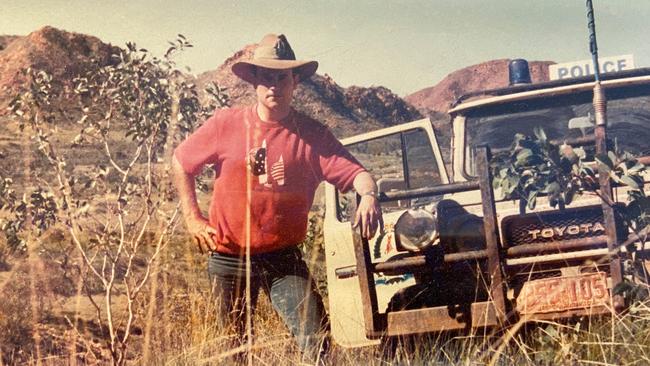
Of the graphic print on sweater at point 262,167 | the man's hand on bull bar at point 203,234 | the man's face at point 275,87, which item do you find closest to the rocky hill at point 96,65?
the man's face at point 275,87

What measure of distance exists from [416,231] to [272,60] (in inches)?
48.8

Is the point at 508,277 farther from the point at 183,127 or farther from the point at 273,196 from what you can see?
the point at 183,127

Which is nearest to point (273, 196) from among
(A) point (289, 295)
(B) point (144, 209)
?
(A) point (289, 295)

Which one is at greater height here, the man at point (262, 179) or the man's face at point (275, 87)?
the man's face at point (275, 87)

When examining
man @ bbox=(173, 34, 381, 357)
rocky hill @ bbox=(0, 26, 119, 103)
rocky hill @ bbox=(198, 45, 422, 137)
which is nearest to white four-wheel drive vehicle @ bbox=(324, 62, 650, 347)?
man @ bbox=(173, 34, 381, 357)

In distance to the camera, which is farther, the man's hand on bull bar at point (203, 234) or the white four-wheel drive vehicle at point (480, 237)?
the man's hand on bull bar at point (203, 234)

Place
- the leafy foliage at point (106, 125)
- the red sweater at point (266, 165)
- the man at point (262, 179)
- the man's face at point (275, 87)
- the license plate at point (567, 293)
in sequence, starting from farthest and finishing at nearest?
1. the leafy foliage at point (106, 125)
2. the man's face at point (275, 87)
3. the red sweater at point (266, 165)
4. the man at point (262, 179)
5. the license plate at point (567, 293)

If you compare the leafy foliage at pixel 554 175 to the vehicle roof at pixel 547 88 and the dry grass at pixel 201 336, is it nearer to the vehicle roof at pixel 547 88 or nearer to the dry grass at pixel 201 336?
the dry grass at pixel 201 336

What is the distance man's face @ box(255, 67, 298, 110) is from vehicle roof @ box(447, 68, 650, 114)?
96cm

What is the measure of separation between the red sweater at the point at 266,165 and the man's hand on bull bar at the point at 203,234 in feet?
0.34

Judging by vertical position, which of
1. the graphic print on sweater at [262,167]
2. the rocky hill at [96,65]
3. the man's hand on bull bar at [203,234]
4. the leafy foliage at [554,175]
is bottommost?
the man's hand on bull bar at [203,234]

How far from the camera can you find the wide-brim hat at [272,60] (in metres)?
3.93

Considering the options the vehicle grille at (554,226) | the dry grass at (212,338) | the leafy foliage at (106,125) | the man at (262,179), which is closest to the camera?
the dry grass at (212,338)

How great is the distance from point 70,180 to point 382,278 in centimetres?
195
